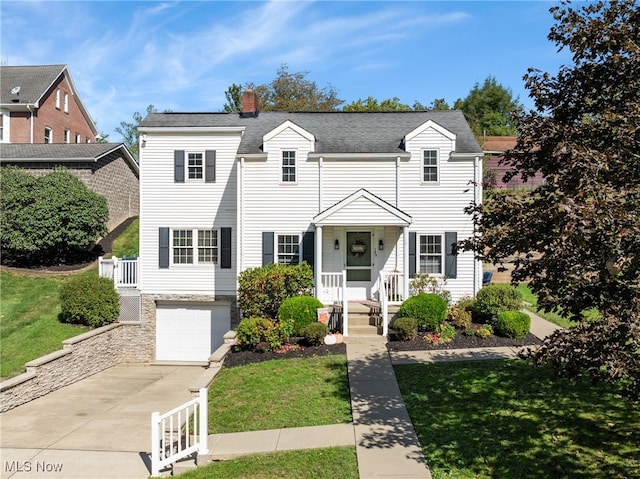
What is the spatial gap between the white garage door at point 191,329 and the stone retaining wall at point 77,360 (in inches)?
27.1

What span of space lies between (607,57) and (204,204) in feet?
42.9

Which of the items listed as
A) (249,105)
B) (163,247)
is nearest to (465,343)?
(163,247)

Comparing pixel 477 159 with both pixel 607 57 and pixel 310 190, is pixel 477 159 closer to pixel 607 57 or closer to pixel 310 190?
pixel 310 190

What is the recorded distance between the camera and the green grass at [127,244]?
20.8 metres

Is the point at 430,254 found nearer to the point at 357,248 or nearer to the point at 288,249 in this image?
the point at 357,248

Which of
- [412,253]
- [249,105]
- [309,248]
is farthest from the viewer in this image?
[249,105]

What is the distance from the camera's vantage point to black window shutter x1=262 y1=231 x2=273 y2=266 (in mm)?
14926

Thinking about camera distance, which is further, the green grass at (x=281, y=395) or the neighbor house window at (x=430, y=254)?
the neighbor house window at (x=430, y=254)

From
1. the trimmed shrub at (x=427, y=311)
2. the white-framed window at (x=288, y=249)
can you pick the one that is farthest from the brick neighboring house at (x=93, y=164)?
the trimmed shrub at (x=427, y=311)

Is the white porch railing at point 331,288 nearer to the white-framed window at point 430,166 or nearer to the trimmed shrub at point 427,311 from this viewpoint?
the trimmed shrub at point 427,311

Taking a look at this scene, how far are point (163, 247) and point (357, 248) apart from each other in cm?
687

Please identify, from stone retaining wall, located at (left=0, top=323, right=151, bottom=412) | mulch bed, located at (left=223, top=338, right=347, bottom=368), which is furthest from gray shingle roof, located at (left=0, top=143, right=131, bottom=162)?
mulch bed, located at (left=223, top=338, right=347, bottom=368)

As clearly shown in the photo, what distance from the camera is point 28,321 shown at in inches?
565

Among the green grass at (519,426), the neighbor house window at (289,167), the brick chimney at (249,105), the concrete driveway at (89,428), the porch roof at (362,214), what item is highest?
the brick chimney at (249,105)
